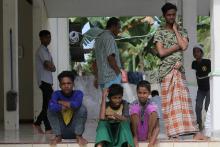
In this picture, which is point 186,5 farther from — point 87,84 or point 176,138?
point 176,138

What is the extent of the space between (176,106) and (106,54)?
1349 millimetres

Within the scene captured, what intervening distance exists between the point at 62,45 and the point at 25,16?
119 centimetres

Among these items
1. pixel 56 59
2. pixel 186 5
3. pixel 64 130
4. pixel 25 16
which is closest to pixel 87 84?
pixel 56 59

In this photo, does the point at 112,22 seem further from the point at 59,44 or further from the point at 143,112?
the point at 59,44

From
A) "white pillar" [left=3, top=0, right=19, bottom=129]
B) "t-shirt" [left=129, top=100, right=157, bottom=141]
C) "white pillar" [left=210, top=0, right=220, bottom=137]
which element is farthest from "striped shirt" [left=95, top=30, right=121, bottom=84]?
"white pillar" [left=3, top=0, right=19, bottom=129]

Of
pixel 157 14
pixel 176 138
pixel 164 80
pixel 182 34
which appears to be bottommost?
pixel 176 138

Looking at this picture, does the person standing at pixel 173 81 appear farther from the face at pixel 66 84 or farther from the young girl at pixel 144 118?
the face at pixel 66 84

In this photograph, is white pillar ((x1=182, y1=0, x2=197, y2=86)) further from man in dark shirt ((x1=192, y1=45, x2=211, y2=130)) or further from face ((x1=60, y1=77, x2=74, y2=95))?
face ((x1=60, y1=77, x2=74, y2=95))

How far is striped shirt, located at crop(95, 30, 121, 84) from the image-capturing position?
717cm

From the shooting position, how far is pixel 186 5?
1013 centimetres

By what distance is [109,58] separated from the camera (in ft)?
23.4

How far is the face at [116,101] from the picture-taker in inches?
239

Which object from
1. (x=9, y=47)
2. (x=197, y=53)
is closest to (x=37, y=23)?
(x=9, y=47)

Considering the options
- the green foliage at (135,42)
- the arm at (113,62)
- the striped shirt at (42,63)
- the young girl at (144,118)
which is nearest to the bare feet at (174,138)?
the young girl at (144,118)
